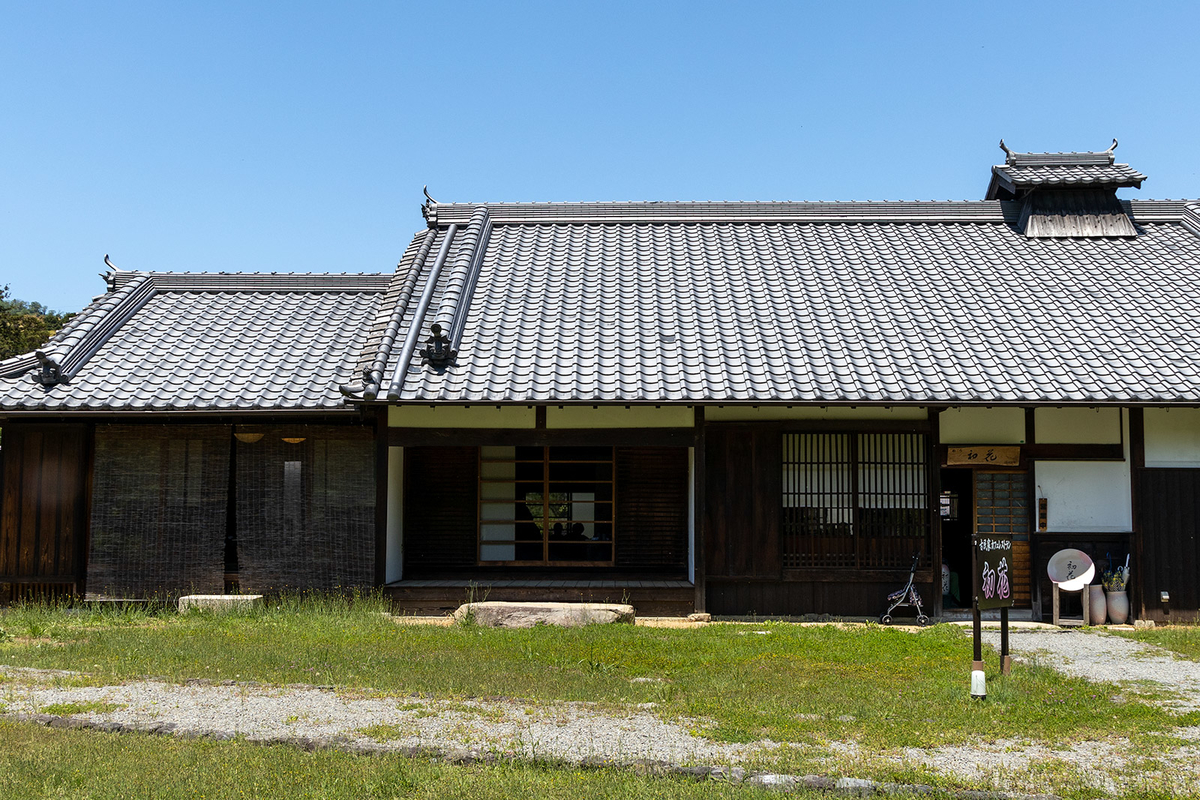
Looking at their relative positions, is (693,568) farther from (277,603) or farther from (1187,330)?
(1187,330)

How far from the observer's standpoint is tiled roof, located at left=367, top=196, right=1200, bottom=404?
10648mm

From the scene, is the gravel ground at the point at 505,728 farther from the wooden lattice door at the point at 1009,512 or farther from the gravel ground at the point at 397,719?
the wooden lattice door at the point at 1009,512

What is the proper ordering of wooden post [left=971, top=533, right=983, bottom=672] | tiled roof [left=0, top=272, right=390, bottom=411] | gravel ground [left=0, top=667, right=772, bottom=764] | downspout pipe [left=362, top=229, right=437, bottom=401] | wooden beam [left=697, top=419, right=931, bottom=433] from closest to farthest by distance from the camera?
1. gravel ground [left=0, top=667, right=772, bottom=764]
2. wooden post [left=971, top=533, right=983, bottom=672]
3. downspout pipe [left=362, top=229, right=437, bottom=401]
4. wooden beam [left=697, top=419, right=931, bottom=433]
5. tiled roof [left=0, top=272, right=390, bottom=411]

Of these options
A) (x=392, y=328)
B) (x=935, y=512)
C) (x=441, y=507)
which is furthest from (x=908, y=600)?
(x=392, y=328)

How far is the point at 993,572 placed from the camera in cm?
713

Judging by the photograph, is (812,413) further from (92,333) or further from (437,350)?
(92,333)

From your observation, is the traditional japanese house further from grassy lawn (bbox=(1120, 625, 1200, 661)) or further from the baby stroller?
grassy lawn (bbox=(1120, 625, 1200, 661))

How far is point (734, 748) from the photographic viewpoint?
5.38 metres

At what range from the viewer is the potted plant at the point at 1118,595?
10750 mm

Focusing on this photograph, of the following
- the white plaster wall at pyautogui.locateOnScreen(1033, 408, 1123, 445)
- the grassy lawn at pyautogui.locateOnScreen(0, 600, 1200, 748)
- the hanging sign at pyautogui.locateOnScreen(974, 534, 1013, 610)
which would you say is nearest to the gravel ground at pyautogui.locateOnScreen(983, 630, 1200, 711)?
the grassy lawn at pyautogui.locateOnScreen(0, 600, 1200, 748)

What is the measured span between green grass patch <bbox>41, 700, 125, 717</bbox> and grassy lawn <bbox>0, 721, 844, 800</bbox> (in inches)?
28.9

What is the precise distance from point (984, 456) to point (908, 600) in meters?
2.03

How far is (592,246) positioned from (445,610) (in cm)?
676

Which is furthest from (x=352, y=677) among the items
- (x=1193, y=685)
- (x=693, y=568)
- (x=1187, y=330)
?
(x=1187, y=330)
